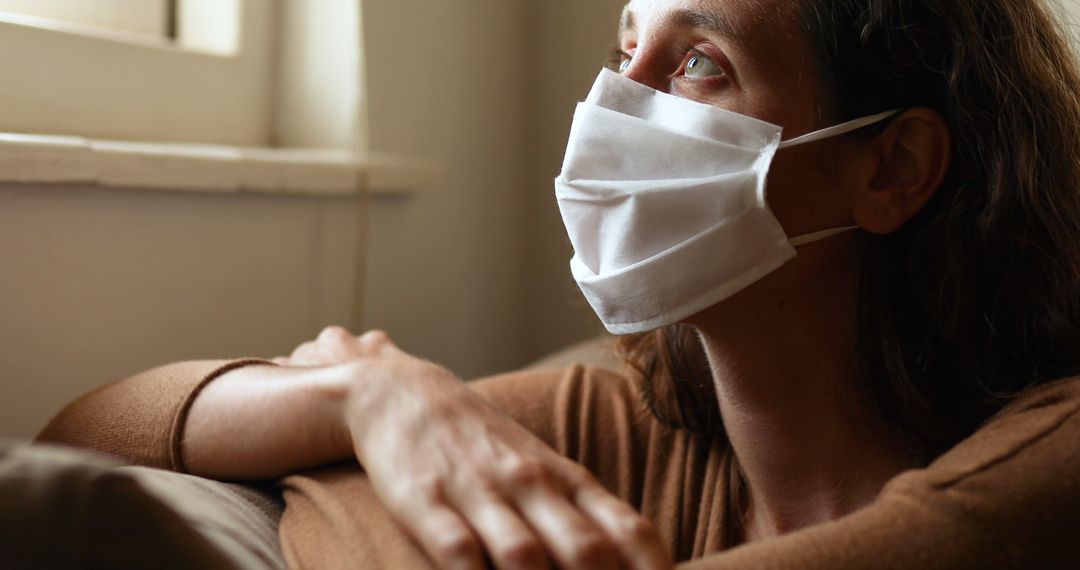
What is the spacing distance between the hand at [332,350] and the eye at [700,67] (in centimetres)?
46

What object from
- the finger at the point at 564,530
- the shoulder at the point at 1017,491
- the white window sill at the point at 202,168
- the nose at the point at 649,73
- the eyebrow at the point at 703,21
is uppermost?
the eyebrow at the point at 703,21

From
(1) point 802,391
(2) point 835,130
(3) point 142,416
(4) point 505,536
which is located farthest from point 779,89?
(3) point 142,416

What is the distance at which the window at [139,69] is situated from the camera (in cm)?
130

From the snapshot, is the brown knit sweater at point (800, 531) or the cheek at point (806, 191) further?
the cheek at point (806, 191)

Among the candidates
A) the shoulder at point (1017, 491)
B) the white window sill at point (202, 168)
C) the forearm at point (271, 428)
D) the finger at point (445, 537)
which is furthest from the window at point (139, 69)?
the shoulder at point (1017, 491)

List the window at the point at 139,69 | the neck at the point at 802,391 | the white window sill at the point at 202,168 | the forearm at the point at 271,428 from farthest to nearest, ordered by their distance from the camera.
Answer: the window at the point at 139,69, the white window sill at the point at 202,168, the neck at the point at 802,391, the forearm at the point at 271,428

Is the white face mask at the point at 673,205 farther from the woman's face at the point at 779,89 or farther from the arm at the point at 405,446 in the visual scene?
the arm at the point at 405,446

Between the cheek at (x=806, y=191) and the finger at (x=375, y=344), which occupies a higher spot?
the cheek at (x=806, y=191)

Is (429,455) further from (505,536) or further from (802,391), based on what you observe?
(802,391)

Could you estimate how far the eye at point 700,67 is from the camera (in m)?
1.01

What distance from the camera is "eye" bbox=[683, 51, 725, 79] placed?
1.01m

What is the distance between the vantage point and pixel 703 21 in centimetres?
101

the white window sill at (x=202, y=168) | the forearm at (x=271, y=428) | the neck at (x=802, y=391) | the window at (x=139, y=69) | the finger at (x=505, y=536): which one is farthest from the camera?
the window at (x=139, y=69)

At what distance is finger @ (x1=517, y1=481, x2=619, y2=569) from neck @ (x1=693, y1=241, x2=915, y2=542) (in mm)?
360
